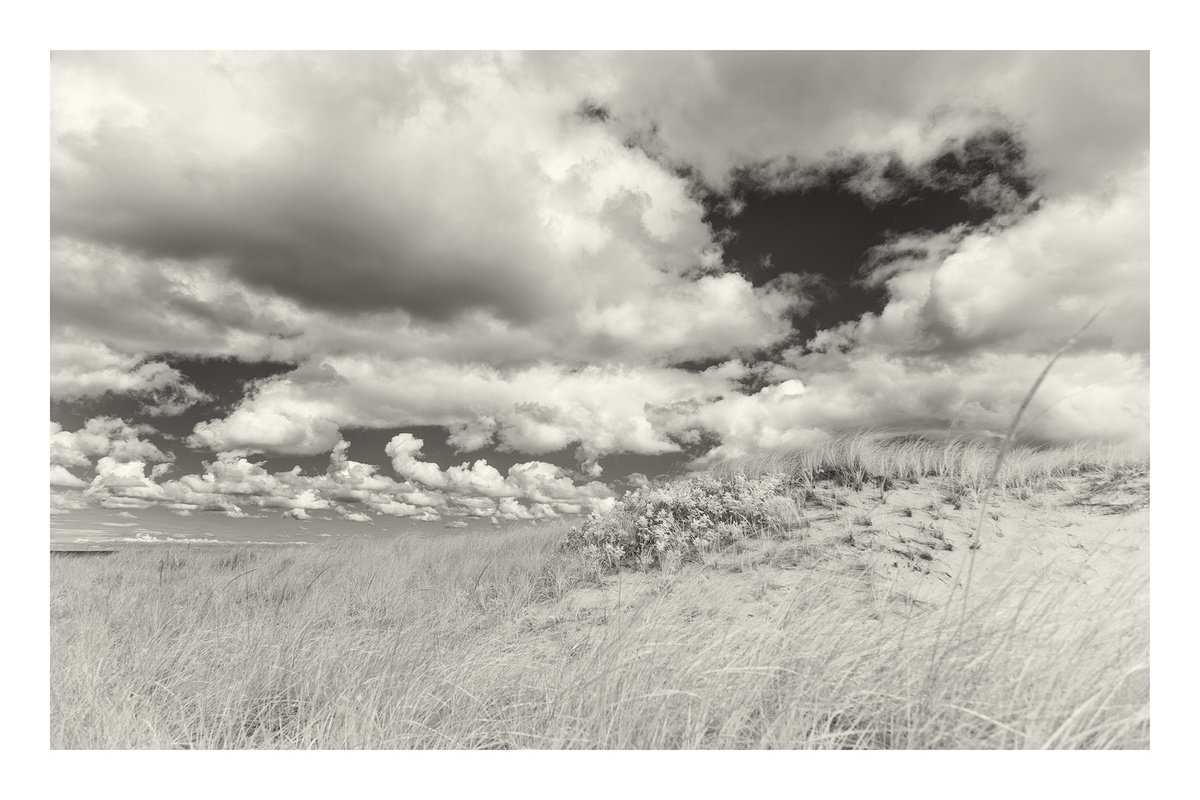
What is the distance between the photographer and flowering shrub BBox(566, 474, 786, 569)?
6.54 m

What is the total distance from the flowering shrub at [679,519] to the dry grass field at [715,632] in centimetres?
3

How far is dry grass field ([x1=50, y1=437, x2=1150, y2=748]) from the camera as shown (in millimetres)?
2945

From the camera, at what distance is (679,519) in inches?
273

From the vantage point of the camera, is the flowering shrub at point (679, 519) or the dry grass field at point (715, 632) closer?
the dry grass field at point (715, 632)

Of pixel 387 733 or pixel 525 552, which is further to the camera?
pixel 525 552

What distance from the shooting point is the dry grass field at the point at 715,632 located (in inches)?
116

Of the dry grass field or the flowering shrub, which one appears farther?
the flowering shrub

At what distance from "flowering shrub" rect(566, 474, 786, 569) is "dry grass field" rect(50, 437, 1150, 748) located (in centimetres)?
3

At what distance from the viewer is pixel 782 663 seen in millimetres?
3318

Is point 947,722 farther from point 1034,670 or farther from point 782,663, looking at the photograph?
point 782,663

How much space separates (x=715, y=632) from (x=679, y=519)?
3097mm

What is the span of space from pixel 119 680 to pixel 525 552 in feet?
14.9

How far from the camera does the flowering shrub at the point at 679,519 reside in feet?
21.5
